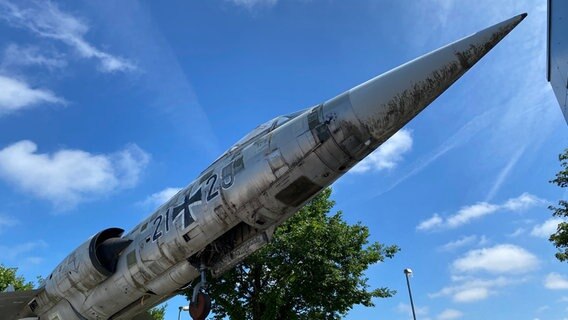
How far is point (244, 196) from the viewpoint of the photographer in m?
6.68

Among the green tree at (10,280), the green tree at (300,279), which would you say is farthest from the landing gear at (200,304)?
the green tree at (10,280)

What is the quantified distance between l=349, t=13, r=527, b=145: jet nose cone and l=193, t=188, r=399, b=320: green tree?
36.1ft

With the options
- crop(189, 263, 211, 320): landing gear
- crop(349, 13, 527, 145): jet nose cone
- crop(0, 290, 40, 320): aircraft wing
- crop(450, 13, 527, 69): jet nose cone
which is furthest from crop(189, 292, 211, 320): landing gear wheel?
crop(0, 290, 40, 320): aircraft wing

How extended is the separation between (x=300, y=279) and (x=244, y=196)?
1045 centimetres

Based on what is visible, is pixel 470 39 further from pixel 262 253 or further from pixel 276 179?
pixel 262 253

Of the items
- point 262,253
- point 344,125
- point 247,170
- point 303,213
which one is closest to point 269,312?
point 262,253

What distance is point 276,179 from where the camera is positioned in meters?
6.42

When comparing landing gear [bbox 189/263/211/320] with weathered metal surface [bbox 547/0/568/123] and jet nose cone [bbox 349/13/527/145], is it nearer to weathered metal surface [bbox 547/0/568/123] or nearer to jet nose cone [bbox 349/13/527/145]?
jet nose cone [bbox 349/13/527/145]

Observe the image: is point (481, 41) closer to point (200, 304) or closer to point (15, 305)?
point (200, 304)

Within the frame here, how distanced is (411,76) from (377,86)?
0.45m

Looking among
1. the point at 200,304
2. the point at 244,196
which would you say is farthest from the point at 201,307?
the point at 244,196

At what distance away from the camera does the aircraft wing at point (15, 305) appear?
413 inches

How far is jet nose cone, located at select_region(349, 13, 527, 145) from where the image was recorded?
520cm

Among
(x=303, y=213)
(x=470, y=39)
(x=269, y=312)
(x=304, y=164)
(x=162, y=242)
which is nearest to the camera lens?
(x=470, y=39)
